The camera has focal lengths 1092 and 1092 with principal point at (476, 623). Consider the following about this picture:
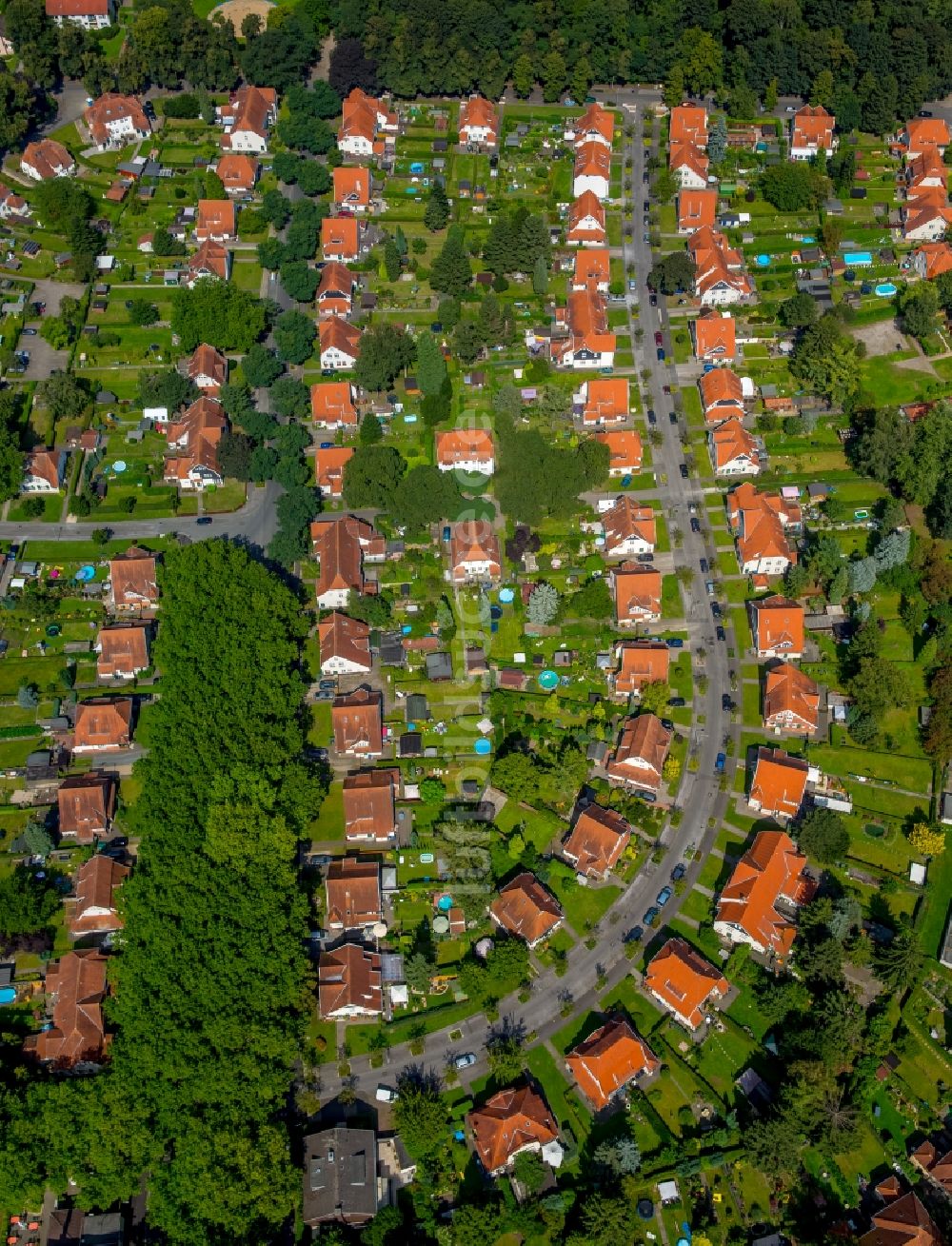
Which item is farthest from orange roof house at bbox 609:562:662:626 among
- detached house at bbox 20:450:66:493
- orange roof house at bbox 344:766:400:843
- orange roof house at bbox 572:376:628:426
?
detached house at bbox 20:450:66:493

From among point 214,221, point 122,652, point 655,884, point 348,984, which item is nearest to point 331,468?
point 122,652

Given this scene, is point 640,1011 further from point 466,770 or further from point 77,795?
point 77,795

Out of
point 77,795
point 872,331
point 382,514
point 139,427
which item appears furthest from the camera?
point 872,331

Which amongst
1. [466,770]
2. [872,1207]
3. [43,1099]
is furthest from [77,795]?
[872,1207]

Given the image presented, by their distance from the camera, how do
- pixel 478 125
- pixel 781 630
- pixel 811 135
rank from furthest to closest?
pixel 478 125 → pixel 811 135 → pixel 781 630

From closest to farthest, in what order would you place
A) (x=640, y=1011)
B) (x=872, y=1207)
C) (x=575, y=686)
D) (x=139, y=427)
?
(x=872, y=1207)
(x=640, y=1011)
(x=575, y=686)
(x=139, y=427)

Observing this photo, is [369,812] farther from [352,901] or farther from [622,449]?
[622,449]

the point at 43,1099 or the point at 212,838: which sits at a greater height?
the point at 212,838
